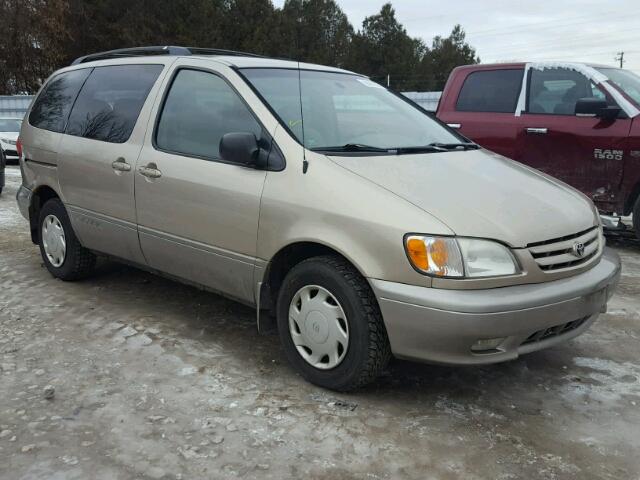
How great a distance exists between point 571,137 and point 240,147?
14.1 feet

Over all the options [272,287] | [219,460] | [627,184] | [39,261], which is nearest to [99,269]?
[39,261]

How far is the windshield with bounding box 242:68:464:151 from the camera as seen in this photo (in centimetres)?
354

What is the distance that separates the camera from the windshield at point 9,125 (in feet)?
54.7

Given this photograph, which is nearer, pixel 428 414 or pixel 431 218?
pixel 431 218

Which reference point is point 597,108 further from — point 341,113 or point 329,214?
point 329,214

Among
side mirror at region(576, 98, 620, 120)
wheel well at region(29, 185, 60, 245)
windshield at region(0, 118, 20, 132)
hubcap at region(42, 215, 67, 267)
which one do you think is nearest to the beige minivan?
hubcap at region(42, 215, 67, 267)

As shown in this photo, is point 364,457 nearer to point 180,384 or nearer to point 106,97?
point 180,384

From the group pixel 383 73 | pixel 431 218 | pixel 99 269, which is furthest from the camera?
pixel 383 73

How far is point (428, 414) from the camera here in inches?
121

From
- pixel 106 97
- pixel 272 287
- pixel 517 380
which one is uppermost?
pixel 106 97

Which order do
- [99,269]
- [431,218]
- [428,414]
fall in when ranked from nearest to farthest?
1. [431,218]
2. [428,414]
3. [99,269]

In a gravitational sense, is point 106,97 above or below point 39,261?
above

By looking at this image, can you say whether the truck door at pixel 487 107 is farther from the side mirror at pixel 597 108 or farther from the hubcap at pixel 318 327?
the hubcap at pixel 318 327

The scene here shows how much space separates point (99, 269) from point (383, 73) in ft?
201
